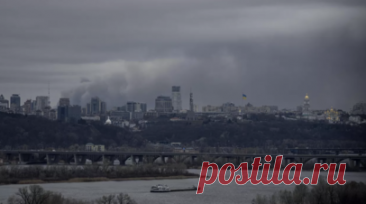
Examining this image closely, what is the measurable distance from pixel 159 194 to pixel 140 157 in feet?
103

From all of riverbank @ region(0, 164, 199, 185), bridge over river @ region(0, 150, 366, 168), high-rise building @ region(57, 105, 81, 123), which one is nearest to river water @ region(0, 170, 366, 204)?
riverbank @ region(0, 164, 199, 185)

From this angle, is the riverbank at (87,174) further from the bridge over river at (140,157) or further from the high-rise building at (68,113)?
the high-rise building at (68,113)

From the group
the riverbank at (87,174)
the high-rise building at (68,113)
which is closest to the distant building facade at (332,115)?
the high-rise building at (68,113)

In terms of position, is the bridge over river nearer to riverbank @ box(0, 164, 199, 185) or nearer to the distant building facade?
riverbank @ box(0, 164, 199, 185)

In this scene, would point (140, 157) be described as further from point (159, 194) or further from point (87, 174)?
point (159, 194)

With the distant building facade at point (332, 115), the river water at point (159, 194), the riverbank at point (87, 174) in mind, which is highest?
the distant building facade at point (332, 115)

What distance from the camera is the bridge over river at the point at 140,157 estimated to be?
75188 mm

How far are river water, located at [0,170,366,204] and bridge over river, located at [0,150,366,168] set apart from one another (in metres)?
18.1

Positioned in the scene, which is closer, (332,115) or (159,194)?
(159,194)

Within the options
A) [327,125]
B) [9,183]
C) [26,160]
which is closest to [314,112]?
[327,125]

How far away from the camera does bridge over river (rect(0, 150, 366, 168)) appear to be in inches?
2960

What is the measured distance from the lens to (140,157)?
7994 centimetres

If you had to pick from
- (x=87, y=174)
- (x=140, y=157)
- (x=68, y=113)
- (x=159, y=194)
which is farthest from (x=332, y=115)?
(x=159, y=194)

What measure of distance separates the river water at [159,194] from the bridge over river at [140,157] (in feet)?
59.3
